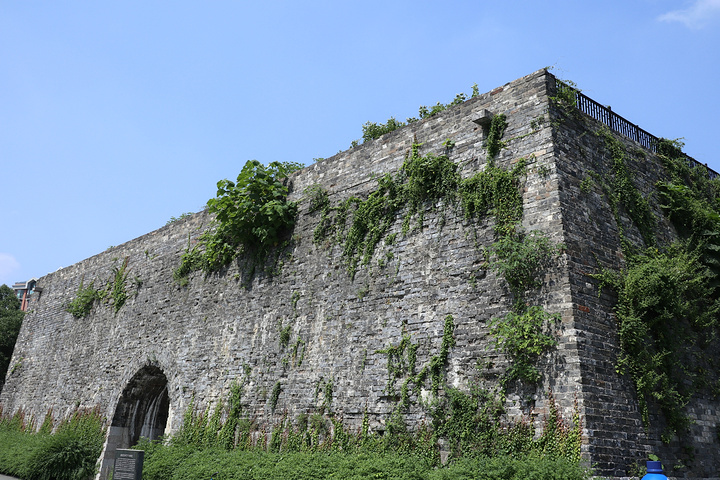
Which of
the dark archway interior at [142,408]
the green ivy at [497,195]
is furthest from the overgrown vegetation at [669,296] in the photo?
the dark archway interior at [142,408]

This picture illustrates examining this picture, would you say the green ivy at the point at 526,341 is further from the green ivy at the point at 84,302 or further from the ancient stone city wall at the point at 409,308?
the green ivy at the point at 84,302

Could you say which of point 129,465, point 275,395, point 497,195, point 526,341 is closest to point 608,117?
point 497,195

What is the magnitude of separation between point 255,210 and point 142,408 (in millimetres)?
6308

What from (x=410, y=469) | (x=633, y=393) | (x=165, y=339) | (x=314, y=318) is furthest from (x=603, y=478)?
(x=165, y=339)

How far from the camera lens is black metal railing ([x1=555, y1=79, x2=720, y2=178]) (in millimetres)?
9000

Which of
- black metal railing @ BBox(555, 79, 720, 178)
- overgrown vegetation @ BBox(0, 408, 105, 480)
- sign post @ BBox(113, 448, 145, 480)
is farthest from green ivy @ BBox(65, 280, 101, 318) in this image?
black metal railing @ BBox(555, 79, 720, 178)

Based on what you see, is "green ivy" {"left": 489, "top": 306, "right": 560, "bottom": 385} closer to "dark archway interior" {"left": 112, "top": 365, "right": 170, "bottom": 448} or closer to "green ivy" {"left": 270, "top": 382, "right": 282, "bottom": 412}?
"green ivy" {"left": 270, "top": 382, "right": 282, "bottom": 412}

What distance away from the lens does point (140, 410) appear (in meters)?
15.0

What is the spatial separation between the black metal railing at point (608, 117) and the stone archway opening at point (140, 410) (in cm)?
1086

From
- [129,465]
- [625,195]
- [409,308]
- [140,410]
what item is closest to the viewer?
[129,465]

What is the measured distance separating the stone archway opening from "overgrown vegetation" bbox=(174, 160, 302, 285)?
12.7 ft

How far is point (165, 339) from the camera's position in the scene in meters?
14.1

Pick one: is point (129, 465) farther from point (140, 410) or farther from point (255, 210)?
point (140, 410)

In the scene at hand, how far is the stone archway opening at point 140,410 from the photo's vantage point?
574 inches
